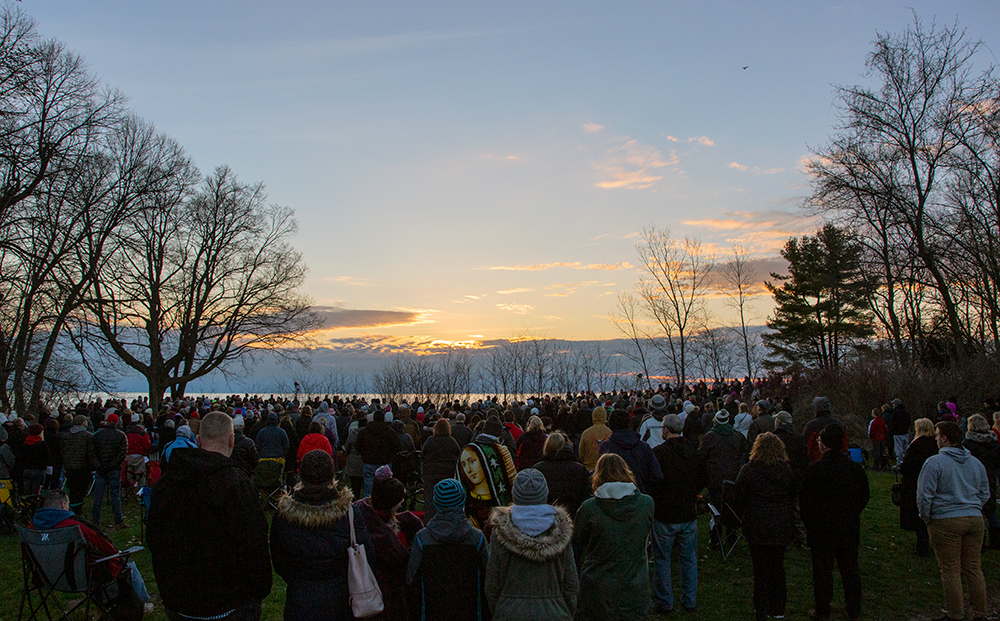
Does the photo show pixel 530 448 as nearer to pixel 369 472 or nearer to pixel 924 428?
pixel 369 472

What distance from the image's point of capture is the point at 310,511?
3383mm

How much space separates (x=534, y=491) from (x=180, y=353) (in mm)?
30218

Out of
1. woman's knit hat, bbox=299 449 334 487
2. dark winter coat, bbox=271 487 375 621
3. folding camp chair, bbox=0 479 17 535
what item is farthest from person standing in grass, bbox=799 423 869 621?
folding camp chair, bbox=0 479 17 535

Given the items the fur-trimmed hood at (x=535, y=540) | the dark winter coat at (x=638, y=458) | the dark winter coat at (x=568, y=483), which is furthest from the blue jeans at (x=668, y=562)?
the fur-trimmed hood at (x=535, y=540)

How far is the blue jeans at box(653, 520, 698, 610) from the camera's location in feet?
19.6

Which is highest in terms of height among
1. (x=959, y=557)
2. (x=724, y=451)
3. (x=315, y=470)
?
(x=315, y=470)

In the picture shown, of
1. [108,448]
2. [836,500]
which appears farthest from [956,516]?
[108,448]

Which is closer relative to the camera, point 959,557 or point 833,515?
point 833,515

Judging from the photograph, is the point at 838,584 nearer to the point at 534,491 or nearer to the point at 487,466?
the point at 487,466

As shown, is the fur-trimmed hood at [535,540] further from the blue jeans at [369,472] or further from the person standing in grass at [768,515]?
the blue jeans at [369,472]

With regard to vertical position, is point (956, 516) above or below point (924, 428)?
below

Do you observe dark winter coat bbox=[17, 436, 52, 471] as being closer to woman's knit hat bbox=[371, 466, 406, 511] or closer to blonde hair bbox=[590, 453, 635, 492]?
woman's knit hat bbox=[371, 466, 406, 511]

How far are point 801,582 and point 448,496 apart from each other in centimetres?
539

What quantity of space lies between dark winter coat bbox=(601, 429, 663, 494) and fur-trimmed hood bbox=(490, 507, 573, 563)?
2607 millimetres
